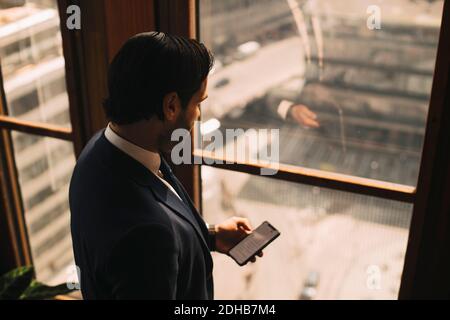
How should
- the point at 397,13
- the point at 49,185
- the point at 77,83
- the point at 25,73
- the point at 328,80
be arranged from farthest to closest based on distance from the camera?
the point at 49,185
the point at 25,73
the point at 77,83
the point at 328,80
the point at 397,13

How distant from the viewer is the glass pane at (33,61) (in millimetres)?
1546

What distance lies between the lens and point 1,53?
1642 millimetres

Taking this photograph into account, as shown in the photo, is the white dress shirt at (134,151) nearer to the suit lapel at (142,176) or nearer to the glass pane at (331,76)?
the suit lapel at (142,176)

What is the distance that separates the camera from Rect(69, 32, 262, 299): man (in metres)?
0.94

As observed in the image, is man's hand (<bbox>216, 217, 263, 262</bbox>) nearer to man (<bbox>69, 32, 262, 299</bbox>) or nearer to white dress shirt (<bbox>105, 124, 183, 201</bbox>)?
man (<bbox>69, 32, 262, 299</bbox>)

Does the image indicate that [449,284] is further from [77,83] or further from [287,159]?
[77,83]

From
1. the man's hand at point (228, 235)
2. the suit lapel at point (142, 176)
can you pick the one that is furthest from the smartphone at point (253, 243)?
the suit lapel at point (142, 176)

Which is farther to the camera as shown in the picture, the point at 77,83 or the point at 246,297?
the point at 246,297

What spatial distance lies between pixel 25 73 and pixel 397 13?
3.59 ft

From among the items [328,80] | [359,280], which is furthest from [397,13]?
[359,280]

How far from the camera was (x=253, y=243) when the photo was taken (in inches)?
49.0

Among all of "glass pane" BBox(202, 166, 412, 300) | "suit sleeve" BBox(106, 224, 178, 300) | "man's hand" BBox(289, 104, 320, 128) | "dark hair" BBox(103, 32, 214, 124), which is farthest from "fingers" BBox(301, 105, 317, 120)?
"suit sleeve" BBox(106, 224, 178, 300)

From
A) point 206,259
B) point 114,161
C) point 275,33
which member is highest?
point 275,33

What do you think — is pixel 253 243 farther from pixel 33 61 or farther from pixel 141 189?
pixel 33 61
